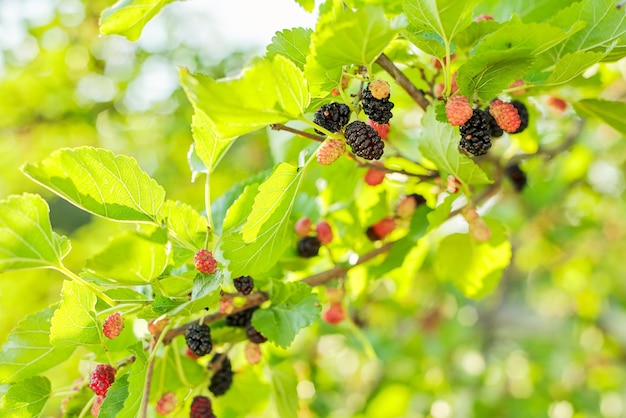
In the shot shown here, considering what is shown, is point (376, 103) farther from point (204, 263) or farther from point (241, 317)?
point (241, 317)

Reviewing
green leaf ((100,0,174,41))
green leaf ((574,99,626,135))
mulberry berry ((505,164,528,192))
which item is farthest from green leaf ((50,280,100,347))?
mulberry berry ((505,164,528,192))

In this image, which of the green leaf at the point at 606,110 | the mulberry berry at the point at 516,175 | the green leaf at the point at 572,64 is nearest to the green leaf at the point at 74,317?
the green leaf at the point at 572,64

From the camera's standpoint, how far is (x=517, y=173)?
48.8 inches

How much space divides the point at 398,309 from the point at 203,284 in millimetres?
1238

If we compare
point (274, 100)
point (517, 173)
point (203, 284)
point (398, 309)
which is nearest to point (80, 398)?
point (203, 284)

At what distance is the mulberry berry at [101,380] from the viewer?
753 mm

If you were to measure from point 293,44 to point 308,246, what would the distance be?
388mm

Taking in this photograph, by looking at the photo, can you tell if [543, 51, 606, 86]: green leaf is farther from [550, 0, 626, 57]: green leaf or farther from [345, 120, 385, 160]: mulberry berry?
[345, 120, 385, 160]: mulberry berry

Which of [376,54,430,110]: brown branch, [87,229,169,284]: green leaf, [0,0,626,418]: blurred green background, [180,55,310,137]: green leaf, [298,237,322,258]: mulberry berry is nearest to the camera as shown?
[180,55,310,137]: green leaf

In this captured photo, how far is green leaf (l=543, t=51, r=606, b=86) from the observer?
2.29ft

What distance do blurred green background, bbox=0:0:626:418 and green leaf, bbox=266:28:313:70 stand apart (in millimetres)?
1252

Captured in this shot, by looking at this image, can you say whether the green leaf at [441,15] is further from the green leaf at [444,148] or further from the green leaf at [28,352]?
the green leaf at [28,352]

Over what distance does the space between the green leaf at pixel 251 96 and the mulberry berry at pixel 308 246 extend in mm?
401

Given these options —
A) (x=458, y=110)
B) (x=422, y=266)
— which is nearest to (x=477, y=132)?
(x=458, y=110)
